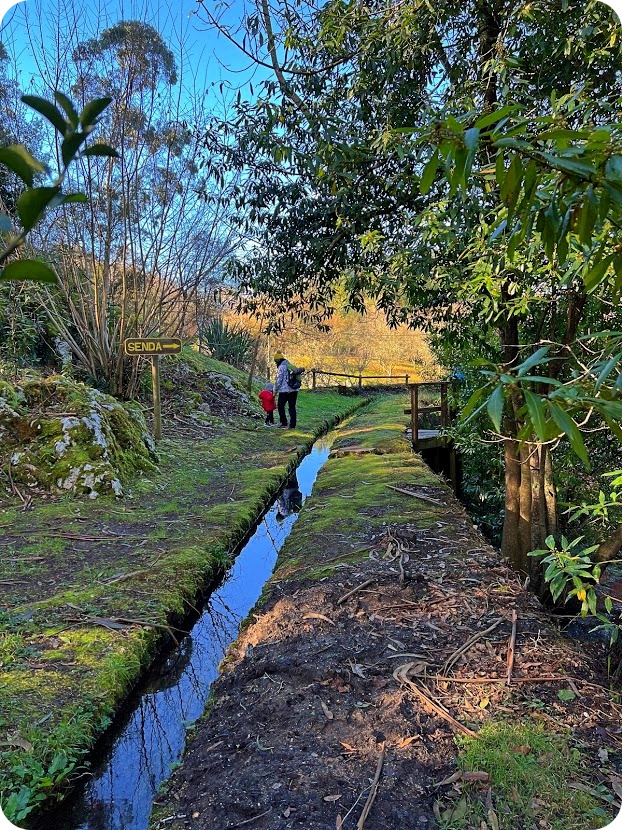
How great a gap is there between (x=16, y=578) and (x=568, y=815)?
328cm

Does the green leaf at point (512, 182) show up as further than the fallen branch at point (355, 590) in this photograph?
No

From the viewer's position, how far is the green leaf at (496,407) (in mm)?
706

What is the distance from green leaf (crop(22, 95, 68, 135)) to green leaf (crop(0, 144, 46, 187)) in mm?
34

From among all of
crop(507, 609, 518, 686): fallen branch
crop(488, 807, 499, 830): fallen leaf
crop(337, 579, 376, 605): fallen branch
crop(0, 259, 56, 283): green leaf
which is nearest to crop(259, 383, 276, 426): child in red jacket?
crop(337, 579, 376, 605): fallen branch

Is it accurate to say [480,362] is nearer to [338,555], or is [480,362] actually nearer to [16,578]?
[338,555]

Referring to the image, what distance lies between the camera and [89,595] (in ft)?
10.9

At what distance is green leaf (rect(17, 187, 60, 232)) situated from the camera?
43 centimetres

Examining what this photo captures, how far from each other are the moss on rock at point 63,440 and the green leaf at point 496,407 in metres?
5.18

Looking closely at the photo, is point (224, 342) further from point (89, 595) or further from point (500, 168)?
point (500, 168)

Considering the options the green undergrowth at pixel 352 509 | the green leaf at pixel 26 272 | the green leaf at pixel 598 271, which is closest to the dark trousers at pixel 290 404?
the green undergrowth at pixel 352 509

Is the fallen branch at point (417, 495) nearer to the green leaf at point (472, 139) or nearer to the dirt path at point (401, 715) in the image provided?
the dirt path at point (401, 715)

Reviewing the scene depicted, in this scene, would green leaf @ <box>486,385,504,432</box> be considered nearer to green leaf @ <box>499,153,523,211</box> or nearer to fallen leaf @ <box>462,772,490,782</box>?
green leaf @ <box>499,153,523,211</box>

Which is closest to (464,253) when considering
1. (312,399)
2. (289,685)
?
(289,685)

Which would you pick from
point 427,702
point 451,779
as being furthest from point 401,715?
point 451,779
